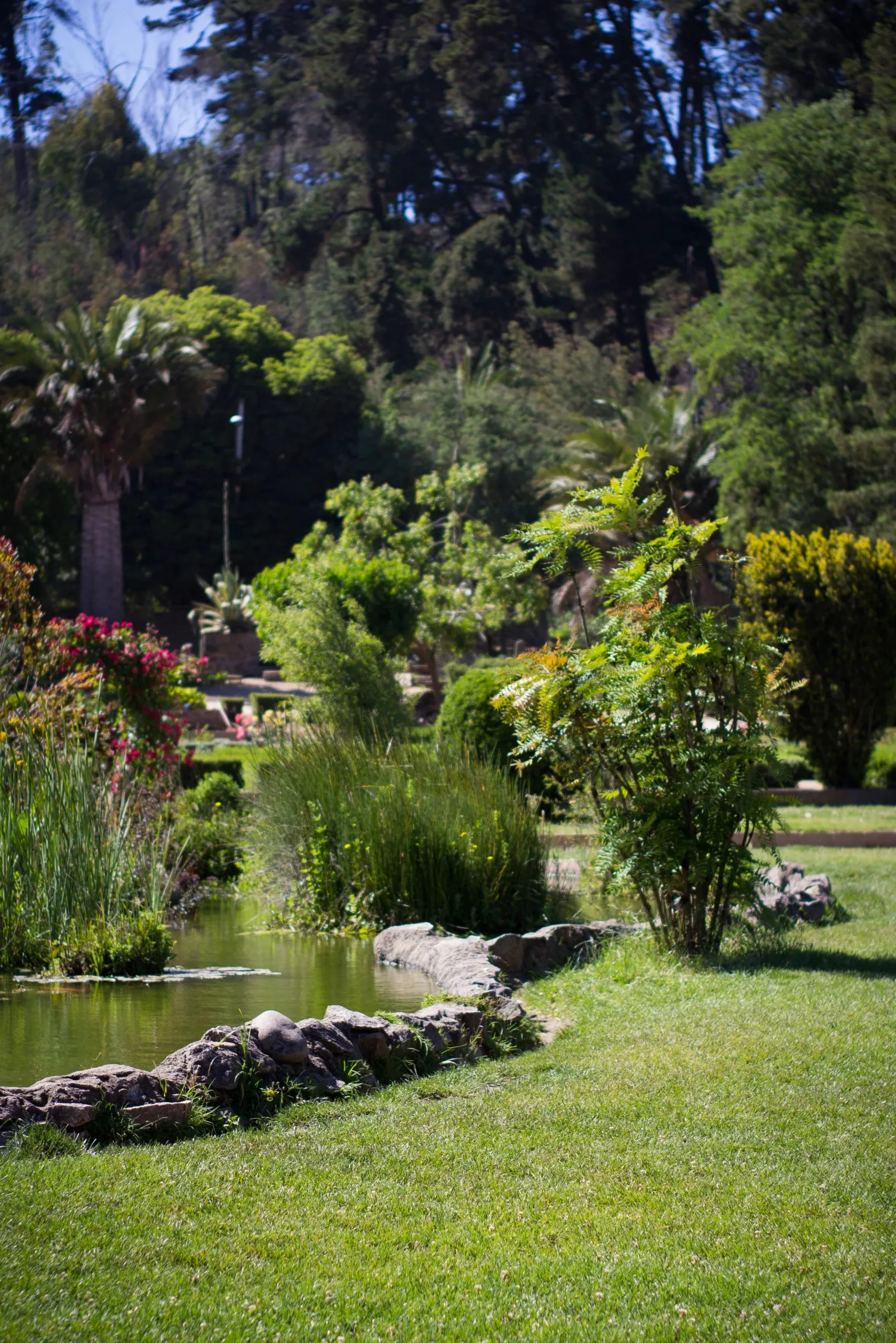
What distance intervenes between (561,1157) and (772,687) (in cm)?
443

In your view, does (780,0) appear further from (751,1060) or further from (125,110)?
(751,1060)

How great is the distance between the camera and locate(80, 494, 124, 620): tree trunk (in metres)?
31.4

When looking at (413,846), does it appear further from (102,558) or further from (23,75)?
(23,75)

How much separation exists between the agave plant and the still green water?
23.8 metres

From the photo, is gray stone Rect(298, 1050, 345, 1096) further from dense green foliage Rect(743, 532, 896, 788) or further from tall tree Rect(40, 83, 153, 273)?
tall tree Rect(40, 83, 153, 273)

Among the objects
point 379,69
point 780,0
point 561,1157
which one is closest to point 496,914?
point 561,1157

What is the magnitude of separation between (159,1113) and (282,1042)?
60 cm

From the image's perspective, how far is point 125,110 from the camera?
48.1m

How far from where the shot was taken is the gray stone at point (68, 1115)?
375 centimetres

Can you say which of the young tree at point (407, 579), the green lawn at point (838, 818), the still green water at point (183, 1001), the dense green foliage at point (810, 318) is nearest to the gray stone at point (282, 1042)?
the still green water at point (183, 1001)

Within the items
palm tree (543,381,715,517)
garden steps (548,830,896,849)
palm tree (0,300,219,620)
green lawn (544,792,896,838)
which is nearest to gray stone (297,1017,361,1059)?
green lawn (544,792,896,838)

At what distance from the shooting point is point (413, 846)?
7.93 metres

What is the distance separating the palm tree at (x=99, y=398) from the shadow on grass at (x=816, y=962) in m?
26.6

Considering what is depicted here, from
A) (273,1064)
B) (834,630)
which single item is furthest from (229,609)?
(273,1064)
